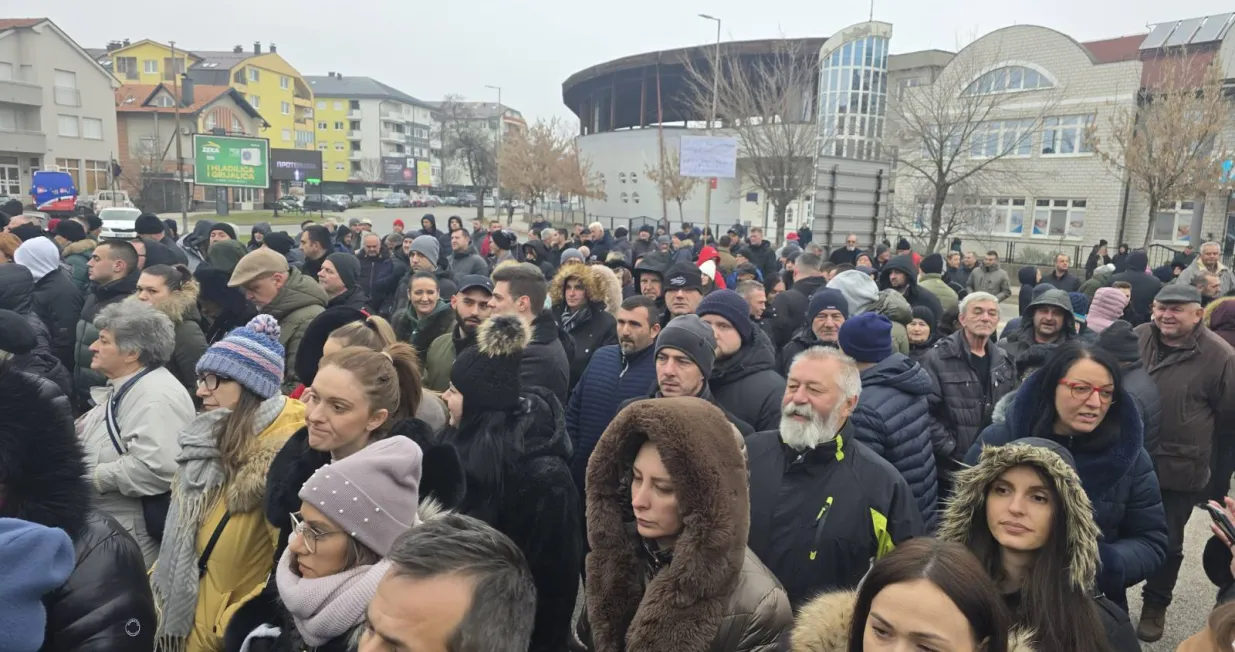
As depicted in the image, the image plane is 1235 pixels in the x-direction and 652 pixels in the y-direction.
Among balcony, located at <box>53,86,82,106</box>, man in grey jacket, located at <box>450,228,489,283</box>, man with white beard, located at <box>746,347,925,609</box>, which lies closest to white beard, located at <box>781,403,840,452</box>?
man with white beard, located at <box>746,347,925,609</box>

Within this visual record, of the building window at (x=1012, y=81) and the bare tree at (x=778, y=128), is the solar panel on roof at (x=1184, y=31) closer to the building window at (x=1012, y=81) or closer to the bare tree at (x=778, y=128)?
the building window at (x=1012, y=81)

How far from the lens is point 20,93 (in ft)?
158

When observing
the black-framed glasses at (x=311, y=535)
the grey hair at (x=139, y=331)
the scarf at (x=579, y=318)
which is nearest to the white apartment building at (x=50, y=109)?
the scarf at (x=579, y=318)

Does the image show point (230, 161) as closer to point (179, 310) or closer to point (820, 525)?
point (179, 310)

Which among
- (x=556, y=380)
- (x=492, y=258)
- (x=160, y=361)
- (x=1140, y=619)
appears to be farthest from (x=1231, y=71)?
(x=160, y=361)

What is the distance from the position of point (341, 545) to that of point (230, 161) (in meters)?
43.1

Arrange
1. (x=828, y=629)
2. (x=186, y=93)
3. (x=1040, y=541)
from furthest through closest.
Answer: (x=186, y=93)
(x=1040, y=541)
(x=828, y=629)

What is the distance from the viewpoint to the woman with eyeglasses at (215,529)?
2.81 metres

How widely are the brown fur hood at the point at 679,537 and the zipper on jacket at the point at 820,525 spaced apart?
2.38 ft

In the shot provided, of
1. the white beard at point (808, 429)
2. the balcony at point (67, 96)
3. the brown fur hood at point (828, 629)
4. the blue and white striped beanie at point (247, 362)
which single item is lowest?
the brown fur hood at point (828, 629)

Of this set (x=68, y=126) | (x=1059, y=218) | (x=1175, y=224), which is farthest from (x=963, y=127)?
A: (x=68, y=126)

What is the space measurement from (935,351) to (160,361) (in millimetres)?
4483

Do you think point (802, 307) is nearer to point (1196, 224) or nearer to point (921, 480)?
point (921, 480)

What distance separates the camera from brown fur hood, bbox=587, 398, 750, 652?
2.11 metres
